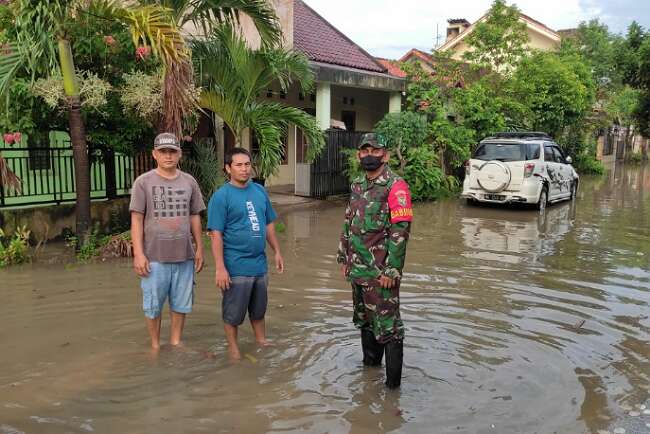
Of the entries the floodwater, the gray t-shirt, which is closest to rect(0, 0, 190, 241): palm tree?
the floodwater

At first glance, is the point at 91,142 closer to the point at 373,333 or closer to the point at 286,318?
the point at 286,318

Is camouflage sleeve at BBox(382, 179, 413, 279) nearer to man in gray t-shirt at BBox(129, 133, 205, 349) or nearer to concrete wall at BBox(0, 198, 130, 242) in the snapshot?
man in gray t-shirt at BBox(129, 133, 205, 349)

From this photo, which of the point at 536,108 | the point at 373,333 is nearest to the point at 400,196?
the point at 373,333

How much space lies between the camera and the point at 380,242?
397 centimetres

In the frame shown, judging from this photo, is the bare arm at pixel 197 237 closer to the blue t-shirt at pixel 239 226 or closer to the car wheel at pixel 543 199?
the blue t-shirt at pixel 239 226

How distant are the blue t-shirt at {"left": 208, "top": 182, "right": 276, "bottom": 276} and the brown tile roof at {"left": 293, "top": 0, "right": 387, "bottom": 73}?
452 inches

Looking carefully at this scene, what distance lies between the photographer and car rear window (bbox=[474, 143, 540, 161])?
44.4 ft

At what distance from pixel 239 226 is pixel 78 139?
14.2 ft

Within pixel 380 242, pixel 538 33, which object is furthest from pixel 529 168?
pixel 538 33

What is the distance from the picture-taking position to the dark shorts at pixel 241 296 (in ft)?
14.7

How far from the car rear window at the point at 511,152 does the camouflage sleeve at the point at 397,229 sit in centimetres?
1043

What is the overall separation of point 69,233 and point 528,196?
369 inches

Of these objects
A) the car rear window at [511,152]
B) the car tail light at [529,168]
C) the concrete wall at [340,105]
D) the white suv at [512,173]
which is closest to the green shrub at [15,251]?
the concrete wall at [340,105]

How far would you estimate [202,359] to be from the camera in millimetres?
4617
